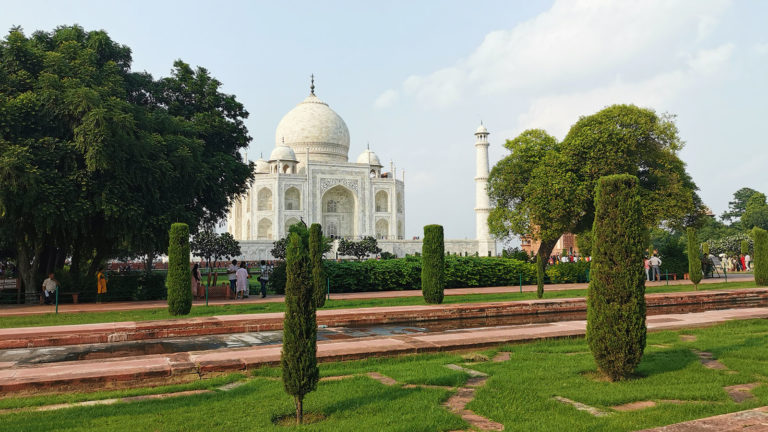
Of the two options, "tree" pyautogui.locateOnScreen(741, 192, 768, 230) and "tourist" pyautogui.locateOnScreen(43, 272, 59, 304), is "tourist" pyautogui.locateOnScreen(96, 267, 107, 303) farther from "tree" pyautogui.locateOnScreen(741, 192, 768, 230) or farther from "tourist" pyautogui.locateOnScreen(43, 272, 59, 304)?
"tree" pyautogui.locateOnScreen(741, 192, 768, 230)

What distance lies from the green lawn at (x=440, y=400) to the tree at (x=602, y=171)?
15713 millimetres

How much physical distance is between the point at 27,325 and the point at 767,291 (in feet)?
55.4

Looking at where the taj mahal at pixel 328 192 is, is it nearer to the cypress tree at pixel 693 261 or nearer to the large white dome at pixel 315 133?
the large white dome at pixel 315 133

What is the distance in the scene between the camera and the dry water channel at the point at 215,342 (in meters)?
7.22

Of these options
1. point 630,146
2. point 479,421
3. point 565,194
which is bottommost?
point 479,421

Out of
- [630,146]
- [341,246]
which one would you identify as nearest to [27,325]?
[630,146]

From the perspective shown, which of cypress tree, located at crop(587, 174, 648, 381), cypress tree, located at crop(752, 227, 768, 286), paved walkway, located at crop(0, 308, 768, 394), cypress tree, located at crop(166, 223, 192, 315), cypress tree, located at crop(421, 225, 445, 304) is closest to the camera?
cypress tree, located at crop(587, 174, 648, 381)

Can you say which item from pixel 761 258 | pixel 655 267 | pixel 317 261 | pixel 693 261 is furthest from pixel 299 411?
pixel 655 267

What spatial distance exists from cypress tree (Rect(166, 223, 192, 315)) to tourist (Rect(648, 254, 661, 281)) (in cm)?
1649

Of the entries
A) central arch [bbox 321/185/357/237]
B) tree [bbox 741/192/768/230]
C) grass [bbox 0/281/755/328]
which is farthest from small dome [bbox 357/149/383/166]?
grass [bbox 0/281/755/328]

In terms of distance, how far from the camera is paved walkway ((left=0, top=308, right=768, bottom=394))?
5160 millimetres

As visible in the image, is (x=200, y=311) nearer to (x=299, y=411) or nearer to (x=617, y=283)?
(x=299, y=411)

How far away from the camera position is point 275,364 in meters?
5.80

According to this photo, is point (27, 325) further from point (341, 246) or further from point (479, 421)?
point (341, 246)
